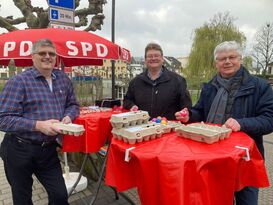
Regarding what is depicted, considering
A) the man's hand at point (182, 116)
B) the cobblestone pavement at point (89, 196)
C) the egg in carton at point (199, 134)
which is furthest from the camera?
the cobblestone pavement at point (89, 196)

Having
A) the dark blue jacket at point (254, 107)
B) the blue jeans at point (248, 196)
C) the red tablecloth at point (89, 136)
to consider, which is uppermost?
the dark blue jacket at point (254, 107)

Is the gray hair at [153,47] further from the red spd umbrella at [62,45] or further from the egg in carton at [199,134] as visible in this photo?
the egg in carton at [199,134]

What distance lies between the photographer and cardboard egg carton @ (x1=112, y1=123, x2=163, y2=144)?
1.83 m

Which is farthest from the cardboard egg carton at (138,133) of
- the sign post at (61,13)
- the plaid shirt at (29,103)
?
the sign post at (61,13)

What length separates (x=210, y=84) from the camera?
2.54m

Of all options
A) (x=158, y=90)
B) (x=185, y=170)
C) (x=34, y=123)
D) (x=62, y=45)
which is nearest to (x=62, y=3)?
(x=62, y=45)

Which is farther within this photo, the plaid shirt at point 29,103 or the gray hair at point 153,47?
the gray hair at point 153,47

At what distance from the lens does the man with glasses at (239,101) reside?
2111 mm

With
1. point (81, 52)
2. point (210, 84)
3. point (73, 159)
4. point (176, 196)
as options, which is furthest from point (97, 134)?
point (73, 159)

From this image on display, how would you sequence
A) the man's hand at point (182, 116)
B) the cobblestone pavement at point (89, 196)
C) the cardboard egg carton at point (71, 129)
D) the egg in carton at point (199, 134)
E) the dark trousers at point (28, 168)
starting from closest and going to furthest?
1. the egg in carton at point (199, 134)
2. the cardboard egg carton at point (71, 129)
3. the dark trousers at point (28, 168)
4. the man's hand at point (182, 116)
5. the cobblestone pavement at point (89, 196)

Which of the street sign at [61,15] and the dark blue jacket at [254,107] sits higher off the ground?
the street sign at [61,15]

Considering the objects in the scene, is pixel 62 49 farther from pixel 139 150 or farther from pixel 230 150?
pixel 230 150

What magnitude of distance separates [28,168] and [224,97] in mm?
1845

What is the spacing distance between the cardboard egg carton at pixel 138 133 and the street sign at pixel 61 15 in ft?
7.97
